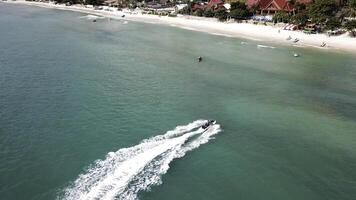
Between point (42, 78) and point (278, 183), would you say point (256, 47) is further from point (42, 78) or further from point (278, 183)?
point (278, 183)

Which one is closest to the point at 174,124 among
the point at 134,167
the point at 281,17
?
→ the point at 134,167

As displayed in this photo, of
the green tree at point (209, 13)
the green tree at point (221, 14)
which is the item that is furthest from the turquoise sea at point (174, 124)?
the green tree at point (209, 13)

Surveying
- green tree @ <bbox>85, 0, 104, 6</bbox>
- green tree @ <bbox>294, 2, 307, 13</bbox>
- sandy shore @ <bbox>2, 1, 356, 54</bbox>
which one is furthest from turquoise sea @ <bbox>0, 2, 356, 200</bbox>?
green tree @ <bbox>85, 0, 104, 6</bbox>

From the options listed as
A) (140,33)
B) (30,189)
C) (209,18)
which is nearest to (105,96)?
(30,189)

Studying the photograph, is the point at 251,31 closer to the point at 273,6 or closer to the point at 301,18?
the point at 301,18

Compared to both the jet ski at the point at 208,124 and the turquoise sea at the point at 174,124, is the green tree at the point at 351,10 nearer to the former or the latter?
the turquoise sea at the point at 174,124

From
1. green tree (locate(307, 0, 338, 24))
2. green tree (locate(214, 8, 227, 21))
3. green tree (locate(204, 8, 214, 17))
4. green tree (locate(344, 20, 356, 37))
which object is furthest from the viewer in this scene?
green tree (locate(204, 8, 214, 17))

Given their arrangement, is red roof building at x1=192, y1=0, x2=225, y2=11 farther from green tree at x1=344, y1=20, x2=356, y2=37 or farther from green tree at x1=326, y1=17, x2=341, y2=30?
green tree at x1=344, y1=20, x2=356, y2=37
